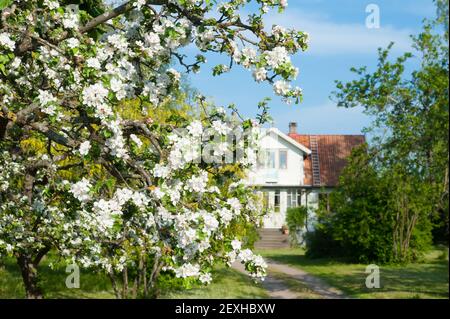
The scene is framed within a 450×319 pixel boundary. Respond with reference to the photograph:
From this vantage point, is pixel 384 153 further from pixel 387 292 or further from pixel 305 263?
pixel 305 263

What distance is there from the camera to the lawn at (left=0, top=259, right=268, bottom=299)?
17.5 m

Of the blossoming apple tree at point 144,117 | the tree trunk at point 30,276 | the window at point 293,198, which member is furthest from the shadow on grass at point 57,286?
the window at point 293,198

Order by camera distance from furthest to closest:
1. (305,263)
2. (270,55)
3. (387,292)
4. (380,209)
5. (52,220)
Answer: (305,263) → (380,209) → (387,292) → (52,220) → (270,55)

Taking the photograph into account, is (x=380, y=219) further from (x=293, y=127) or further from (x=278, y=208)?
(x=293, y=127)

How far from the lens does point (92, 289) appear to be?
60.7 feet

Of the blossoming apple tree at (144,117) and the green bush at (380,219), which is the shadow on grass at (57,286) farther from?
the green bush at (380,219)

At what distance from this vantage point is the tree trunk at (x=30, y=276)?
13308mm

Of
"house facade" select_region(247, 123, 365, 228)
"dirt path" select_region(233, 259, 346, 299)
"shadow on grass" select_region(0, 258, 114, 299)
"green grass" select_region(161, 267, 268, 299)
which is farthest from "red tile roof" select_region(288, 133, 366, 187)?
"shadow on grass" select_region(0, 258, 114, 299)

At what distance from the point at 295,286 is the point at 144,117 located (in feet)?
50.8

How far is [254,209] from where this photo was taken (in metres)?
7.71

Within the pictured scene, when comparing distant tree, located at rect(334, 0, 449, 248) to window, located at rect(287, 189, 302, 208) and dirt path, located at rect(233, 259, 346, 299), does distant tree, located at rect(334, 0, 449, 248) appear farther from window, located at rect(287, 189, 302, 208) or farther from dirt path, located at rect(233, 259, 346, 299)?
window, located at rect(287, 189, 302, 208)
